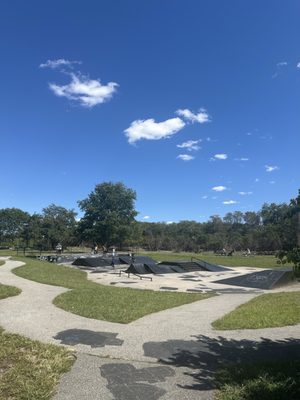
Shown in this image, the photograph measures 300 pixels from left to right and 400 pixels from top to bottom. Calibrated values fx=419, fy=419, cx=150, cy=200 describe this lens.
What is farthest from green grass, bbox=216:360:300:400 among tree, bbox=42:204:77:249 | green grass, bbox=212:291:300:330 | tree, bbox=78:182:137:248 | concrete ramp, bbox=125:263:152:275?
tree, bbox=42:204:77:249

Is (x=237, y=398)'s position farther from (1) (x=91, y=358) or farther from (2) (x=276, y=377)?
(1) (x=91, y=358)

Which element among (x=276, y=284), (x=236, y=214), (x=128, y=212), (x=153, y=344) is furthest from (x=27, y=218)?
(x=153, y=344)

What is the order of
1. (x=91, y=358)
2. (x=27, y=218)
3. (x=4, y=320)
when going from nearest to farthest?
(x=91, y=358) < (x=4, y=320) < (x=27, y=218)

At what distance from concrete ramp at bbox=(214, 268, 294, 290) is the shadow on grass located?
11.4 metres

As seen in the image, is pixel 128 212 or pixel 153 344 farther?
pixel 128 212

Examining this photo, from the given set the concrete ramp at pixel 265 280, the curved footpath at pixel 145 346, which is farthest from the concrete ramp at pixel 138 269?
the curved footpath at pixel 145 346

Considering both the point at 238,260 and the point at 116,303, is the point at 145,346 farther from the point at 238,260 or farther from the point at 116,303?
the point at 238,260

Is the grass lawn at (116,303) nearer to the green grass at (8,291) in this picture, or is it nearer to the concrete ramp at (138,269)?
the green grass at (8,291)

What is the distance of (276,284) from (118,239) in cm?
5740

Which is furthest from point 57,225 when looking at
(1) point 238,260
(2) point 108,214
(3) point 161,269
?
(3) point 161,269

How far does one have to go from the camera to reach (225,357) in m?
6.70

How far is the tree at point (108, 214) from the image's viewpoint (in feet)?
242

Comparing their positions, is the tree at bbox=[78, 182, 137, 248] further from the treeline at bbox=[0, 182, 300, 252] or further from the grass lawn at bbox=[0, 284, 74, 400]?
the grass lawn at bbox=[0, 284, 74, 400]

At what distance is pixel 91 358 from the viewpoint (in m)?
6.43
